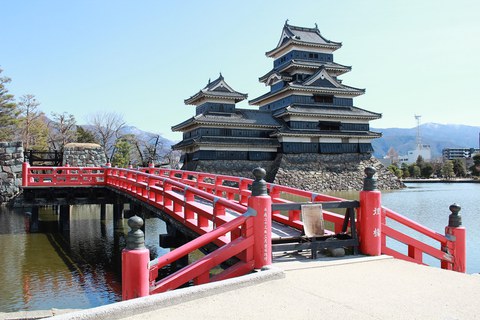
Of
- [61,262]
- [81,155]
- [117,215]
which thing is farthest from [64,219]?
[81,155]

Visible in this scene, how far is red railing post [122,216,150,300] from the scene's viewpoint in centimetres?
469

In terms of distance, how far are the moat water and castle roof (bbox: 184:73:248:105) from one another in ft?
67.0

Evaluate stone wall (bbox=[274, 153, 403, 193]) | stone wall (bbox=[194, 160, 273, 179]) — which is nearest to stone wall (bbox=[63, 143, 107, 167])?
stone wall (bbox=[194, 160, 273, 179])

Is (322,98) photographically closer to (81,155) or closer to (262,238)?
(81,155)

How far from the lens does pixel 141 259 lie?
470 centimetres

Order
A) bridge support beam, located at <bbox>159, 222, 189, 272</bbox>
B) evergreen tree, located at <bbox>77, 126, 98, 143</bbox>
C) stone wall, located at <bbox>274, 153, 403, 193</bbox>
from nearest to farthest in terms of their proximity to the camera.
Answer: bridge support beam, located at <bbox>159, 222, 189, 272</bbox>, stone wall, located at <bbox>274, 153, 403, 193</bbox>, evergreen tree, located at <bbox>77, 126, 98, 143</bbox>

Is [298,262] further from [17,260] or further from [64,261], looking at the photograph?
[17,260]

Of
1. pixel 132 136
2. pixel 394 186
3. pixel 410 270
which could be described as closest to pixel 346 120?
pixel 394 186

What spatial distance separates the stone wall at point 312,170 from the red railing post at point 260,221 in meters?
35.3

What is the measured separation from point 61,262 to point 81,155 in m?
20.3

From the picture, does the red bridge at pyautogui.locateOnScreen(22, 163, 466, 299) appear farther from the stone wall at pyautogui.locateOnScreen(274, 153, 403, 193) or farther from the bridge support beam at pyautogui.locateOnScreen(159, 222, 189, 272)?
the stone wall at pyautogui.locateOnScreen(274, 153, 403, 193)

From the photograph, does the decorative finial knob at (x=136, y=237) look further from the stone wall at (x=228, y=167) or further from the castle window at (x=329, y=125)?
the castle window at (x=329, y=125)

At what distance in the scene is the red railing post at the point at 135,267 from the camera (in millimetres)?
4691

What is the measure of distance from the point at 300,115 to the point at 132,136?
25.4m
